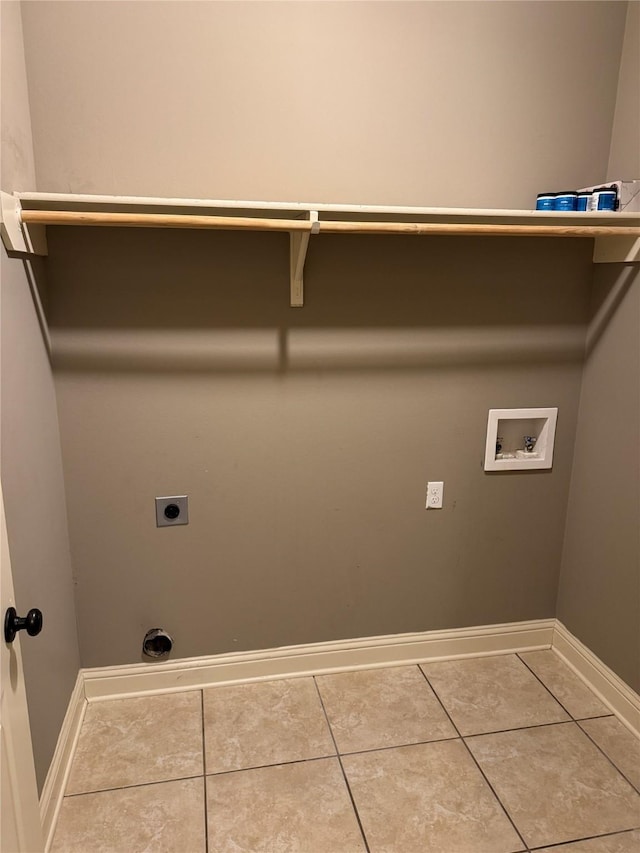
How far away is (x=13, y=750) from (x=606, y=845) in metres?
1.45

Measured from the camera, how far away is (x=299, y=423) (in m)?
1.90

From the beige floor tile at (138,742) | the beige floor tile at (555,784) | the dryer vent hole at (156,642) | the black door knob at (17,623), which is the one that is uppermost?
the black door knob at (17,623)

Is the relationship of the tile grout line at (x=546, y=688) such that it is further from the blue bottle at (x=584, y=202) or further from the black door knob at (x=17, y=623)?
the black door knob at (x=17, y=623)

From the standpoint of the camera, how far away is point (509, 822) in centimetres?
154

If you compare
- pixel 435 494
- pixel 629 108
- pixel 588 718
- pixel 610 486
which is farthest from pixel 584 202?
pixel 588 718

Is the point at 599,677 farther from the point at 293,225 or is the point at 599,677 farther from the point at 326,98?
the point at 326,98

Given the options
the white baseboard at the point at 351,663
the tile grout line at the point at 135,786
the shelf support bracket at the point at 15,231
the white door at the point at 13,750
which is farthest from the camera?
the white baseboard at the point at 351,663

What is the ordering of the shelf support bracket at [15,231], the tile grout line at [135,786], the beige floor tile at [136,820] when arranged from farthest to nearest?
the tile grout line at [135,786]
the beige floor tile at [136,820]
the shelf support bracket at [15,231]

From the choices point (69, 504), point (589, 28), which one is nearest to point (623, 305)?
point (589, 28)

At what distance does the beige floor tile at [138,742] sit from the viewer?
5.42 feet

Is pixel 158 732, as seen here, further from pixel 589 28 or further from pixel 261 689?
pixel 589 28

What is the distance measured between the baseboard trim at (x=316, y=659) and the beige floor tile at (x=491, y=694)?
0.19 ft

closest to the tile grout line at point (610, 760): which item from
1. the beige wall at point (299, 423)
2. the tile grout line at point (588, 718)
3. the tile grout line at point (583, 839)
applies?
the tile grout line at point (588, 718)

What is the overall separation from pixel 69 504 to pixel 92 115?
3.70 feet
